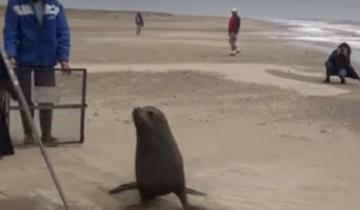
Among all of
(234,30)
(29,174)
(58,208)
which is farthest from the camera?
(234,30)

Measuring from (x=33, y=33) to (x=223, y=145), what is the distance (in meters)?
2.68

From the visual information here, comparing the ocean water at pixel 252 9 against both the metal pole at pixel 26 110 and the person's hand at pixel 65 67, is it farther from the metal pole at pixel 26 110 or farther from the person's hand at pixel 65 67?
the metal pole at pixel 26 110

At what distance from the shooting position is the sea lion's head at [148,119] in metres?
7.76

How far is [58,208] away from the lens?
7.72 metres

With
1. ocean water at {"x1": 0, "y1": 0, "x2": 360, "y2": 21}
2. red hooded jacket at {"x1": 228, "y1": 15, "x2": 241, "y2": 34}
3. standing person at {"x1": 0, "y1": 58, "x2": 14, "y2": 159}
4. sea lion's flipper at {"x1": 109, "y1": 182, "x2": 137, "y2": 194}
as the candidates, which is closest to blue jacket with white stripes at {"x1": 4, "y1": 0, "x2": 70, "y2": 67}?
standing person at {"x1": 0, "y1": 58, "x2": 14, "y2": 159}

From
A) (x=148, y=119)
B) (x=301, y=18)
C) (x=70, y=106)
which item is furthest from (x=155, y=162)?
(x=301, y=18)

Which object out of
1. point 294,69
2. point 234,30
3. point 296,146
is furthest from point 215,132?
point 234,30

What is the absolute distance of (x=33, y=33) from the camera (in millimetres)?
9570

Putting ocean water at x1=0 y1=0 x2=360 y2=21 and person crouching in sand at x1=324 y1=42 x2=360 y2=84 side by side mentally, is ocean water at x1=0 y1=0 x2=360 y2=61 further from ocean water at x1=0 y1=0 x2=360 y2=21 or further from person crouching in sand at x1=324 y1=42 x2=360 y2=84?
person crouching in sand at x1=324 y1=42 x2=360 y2=84

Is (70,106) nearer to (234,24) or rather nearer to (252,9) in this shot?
(234,24)

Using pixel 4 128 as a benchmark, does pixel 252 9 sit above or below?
below

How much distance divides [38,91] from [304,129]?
4017 mm

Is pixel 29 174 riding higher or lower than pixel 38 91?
lower

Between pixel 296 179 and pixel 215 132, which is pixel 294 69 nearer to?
pixel 215 132
